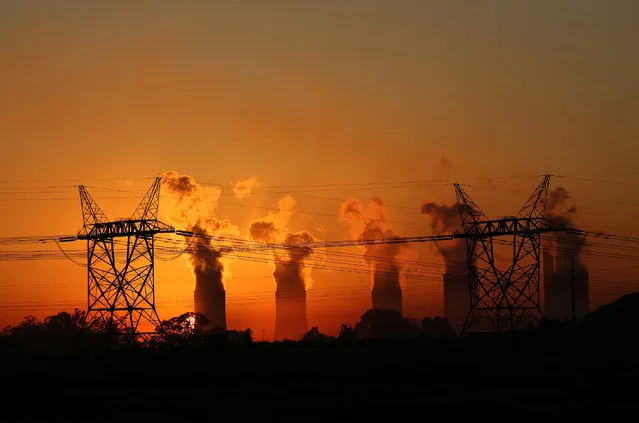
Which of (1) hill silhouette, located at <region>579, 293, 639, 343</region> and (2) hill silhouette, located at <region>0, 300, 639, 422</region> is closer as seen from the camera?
(2) hill silhouette, located at <region>0, 300, 639, 422</region>

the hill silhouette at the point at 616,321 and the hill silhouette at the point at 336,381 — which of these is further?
the hill silhouette at the point at 616,321

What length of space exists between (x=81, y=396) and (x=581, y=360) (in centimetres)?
5216

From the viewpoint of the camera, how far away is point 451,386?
72625mm

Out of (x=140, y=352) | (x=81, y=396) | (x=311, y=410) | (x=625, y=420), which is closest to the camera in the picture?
(x=625, y=420)

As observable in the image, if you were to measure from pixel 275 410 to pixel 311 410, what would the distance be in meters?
2.17

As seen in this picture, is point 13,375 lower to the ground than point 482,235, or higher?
lower

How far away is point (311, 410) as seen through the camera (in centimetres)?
Answer: 5866

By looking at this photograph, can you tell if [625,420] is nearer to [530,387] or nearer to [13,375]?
[530,387]

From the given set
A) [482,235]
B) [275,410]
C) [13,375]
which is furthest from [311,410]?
[482,235]

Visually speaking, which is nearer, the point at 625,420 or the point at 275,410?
the point at 625,420

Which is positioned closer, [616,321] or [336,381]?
[336,381]

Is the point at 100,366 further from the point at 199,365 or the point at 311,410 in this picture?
the point at 311,410

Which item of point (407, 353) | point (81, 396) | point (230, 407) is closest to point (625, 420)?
point (230, 407)

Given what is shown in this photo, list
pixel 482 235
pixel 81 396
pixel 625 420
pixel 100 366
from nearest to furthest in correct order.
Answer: pixel 625 420 < pixel 81 396 < pixel 100 366 < pixel 482 235
